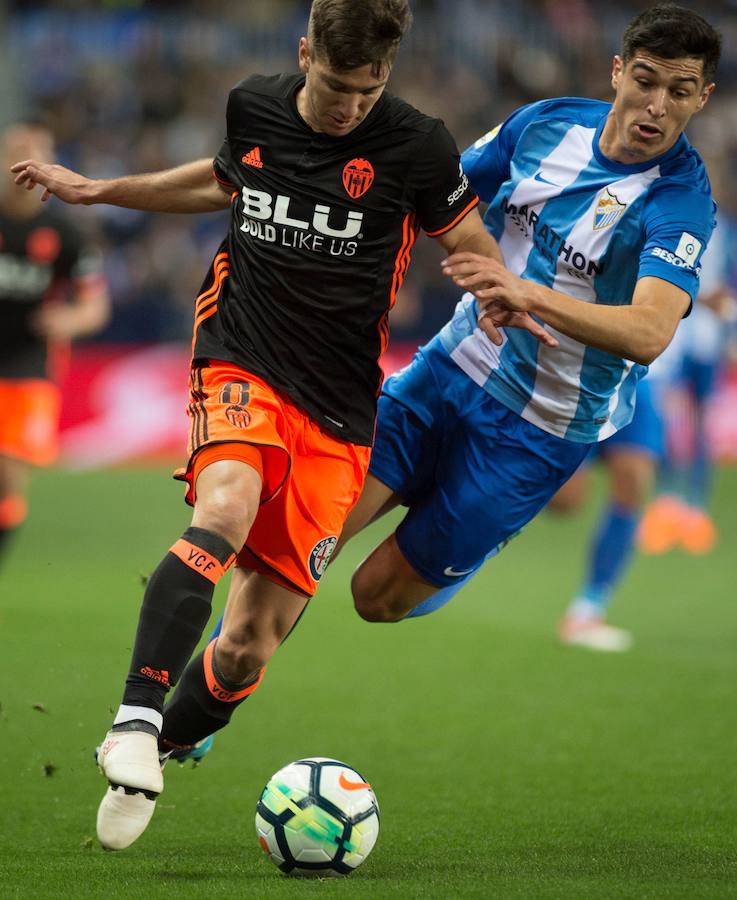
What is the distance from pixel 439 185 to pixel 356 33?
22.7 inches

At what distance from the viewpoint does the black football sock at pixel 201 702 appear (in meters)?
4.71

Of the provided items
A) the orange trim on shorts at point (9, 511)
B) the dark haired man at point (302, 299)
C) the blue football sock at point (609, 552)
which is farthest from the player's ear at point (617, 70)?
the orange trim on shorts at point (9, 511)

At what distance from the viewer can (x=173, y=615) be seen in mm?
3916

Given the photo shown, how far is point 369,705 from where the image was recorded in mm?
6684

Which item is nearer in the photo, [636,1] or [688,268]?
[688,268]

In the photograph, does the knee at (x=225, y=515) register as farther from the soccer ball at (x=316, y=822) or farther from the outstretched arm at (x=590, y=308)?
the outstretched arm at (x=590, y=308)

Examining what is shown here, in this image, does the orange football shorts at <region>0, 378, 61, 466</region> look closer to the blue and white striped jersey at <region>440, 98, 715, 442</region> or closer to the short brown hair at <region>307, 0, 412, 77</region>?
the blue and white striped jersey at <region>440, 98, 715, 442</region>

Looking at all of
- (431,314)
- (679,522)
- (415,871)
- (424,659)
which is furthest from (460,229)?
(431,314)

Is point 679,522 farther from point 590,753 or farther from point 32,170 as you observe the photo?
point 32,170

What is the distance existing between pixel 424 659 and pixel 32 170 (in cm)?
385

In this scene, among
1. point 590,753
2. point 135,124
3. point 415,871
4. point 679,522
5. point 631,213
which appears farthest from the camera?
point 135,124

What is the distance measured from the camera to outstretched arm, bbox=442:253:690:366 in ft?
13.5

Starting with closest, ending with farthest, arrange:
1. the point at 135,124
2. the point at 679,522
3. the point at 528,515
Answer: the point at 528,515, the point at 679,522, the point at 135,124

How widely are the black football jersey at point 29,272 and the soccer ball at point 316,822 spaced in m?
5.31
